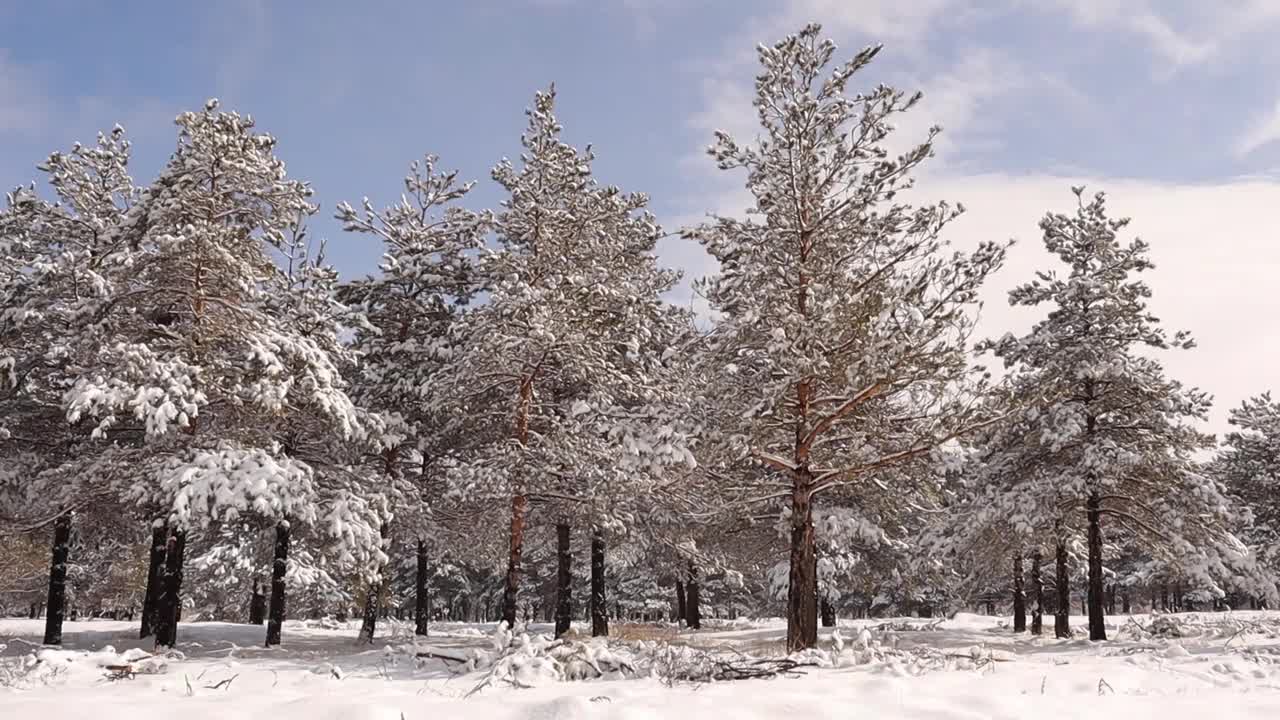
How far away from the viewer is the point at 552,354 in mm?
18469

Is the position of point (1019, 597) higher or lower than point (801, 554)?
lower

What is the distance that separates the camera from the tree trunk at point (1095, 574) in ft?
64.3

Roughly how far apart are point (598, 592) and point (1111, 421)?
13747 millimetres

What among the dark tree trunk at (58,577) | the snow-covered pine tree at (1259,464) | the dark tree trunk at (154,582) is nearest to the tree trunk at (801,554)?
the dark tree trunk at (154,582)

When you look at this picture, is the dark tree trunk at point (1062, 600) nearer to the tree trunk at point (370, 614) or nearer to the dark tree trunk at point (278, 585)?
the tree trunk at point (370, 614)

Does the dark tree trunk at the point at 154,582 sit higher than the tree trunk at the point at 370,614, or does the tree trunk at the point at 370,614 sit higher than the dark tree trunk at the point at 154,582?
the dark tree trunk at the point at 154,582

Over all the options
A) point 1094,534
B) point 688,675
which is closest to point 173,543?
point 688,675

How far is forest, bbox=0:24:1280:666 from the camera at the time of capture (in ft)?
47.1

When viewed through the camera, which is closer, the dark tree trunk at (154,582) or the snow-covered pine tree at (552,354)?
the dark tree trunk at (154,582)

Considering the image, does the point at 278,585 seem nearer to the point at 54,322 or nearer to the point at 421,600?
the point at 421,600

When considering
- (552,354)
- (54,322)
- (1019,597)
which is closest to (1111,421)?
(1019,597)

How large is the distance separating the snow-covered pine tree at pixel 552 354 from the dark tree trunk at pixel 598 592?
1893 mm

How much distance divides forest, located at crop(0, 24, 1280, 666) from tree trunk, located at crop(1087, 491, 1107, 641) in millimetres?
93

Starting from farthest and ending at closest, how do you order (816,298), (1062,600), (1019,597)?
(1019,597) → (1062,600) → (816,298)
